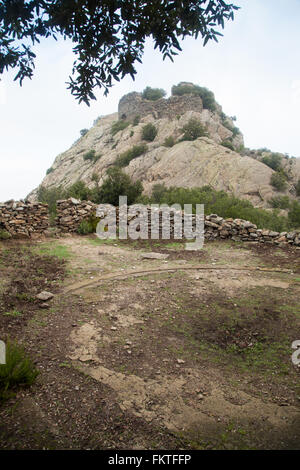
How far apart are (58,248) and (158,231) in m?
3.67

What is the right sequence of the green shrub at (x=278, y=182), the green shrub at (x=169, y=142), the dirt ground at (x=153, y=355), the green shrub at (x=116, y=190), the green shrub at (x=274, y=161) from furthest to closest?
the green shrub at (x=169, y=142) < the green shrub at (x=274, y=161) < the green shrub at (x=278, y=182) < the green shrub at (x=116, y=190) < the dirt ground at (x=153, y=355)

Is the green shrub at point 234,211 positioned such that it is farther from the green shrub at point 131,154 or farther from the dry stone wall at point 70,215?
the green shrub at point 131,154

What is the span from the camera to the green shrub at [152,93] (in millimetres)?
45469

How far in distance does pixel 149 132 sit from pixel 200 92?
38.8ft

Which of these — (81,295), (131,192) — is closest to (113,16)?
(81,295)

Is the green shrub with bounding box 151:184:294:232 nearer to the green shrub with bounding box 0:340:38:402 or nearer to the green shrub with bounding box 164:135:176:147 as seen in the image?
the green shrub with bounding box 0:340:38:402

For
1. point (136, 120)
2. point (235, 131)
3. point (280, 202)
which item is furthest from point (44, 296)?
point (235, 131)

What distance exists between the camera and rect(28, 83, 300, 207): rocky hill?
2359 centimetres

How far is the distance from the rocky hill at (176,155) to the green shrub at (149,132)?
53cm

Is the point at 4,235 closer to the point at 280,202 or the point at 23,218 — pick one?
the point at 23,218

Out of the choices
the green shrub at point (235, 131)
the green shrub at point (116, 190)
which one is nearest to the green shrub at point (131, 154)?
the green shrub at point (235, 131)

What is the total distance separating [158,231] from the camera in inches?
405

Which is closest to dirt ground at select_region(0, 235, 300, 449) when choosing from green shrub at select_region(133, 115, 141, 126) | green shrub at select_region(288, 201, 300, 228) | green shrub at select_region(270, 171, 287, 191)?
green shrub at select_region(288, 201, 300, 228)
